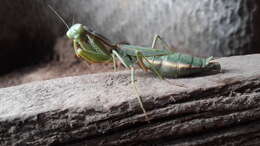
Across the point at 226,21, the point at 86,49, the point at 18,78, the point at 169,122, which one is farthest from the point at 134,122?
the point at 18,78

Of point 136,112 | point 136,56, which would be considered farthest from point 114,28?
point 136,112

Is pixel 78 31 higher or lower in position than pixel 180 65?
higher

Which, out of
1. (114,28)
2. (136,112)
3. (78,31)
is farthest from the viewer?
(114,28)

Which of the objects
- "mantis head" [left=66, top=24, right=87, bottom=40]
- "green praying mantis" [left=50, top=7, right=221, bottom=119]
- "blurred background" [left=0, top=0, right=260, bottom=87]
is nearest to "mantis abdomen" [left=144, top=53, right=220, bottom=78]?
"green praying mantis" [left=50, top=7, right=221, bottom=119]

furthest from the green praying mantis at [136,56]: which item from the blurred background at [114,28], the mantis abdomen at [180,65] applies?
the blurred background at [114,28]

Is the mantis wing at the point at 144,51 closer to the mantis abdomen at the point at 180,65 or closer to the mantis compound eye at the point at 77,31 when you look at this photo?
the mantis abdomen at the point at 180,65

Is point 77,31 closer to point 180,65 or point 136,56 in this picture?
point 136,56

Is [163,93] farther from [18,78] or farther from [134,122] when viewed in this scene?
[18,78]
